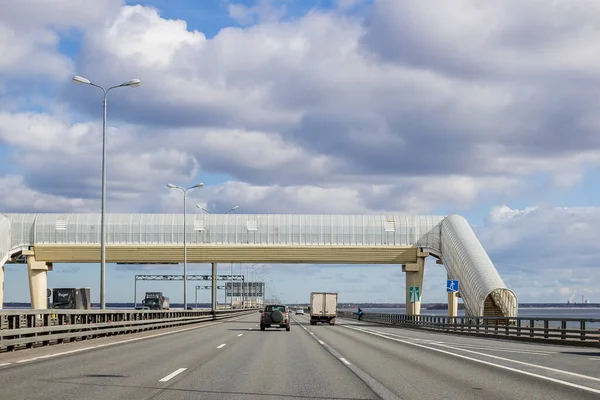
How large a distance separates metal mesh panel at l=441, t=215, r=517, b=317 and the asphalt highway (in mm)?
35500

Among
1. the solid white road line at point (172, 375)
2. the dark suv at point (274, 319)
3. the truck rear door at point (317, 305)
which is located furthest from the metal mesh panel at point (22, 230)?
the solid white road line at point (172, 375)

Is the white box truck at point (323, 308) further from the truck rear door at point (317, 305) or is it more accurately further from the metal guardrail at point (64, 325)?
the metal guardrail at point (64, 325)

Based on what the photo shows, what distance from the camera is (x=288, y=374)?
15.2m

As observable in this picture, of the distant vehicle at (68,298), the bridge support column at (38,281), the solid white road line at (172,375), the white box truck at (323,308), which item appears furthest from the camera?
the bridge support column at (38,281)

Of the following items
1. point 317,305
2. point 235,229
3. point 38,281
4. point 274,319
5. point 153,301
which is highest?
point 235,229

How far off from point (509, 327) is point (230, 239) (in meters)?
41.9

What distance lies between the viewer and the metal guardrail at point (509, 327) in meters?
29.8

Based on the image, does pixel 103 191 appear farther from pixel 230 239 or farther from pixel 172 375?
pixel 230 239

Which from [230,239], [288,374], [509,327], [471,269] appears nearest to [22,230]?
[230,239]

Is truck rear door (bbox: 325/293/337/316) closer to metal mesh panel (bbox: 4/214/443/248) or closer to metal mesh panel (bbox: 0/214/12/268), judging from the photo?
metal mesh panel (bbox: 4/214/443/248)

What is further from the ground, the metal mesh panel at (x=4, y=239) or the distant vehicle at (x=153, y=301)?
the metal mesh panel at (x=4, y=239)

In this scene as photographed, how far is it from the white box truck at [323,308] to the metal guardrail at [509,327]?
5.32m

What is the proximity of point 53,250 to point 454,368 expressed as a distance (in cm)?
6140

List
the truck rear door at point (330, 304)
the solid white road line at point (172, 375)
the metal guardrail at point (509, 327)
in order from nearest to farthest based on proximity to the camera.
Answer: the solid white road line at point (172, 375) < the metal guardrail at point (509, 327) < the truck rear door at point (330, 304)
